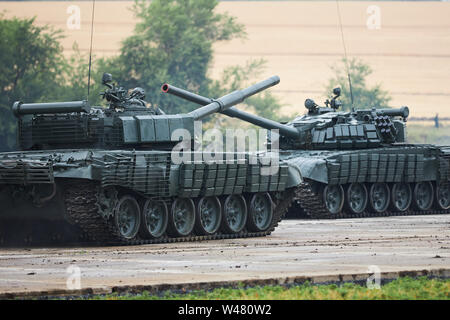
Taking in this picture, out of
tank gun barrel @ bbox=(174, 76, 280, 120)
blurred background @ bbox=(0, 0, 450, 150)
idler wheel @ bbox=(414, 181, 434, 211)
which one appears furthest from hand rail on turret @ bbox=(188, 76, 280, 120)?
blurred background @ bbox=(0, 0, 450, 150)

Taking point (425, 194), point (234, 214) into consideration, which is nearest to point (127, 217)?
point (234, 214)

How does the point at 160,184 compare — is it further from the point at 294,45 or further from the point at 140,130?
the point at 294,45

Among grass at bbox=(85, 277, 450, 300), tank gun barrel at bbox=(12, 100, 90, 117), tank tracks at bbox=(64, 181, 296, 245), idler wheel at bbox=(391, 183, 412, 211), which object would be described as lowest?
grass at bbox=(85, 277, 450, 300)

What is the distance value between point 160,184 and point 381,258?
6.20 m

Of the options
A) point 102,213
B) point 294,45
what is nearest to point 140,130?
point 102,213

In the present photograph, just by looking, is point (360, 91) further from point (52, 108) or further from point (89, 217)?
point (89, 217)

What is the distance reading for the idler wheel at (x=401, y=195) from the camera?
3853 centimetres

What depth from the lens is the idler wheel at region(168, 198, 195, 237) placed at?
24.6 metres

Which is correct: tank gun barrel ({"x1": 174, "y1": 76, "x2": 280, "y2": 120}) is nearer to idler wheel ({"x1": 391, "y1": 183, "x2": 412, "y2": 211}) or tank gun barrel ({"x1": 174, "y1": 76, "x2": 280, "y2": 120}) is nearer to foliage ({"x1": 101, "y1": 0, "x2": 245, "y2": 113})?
idler wheel ({"x1": 391, "y1": 183, "x2": 412, "y2": 211})

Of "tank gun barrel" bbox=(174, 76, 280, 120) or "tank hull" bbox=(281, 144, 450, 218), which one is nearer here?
"tank gun barrel" bbox=(174, 76, 280, 120)

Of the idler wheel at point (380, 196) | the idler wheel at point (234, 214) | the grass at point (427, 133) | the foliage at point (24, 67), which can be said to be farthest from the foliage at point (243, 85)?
the idler wheel at point (234, 214)

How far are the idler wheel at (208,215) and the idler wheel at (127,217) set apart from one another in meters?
1.93

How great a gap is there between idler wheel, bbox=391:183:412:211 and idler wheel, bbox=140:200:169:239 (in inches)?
608

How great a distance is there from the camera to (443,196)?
4069 centimetres
